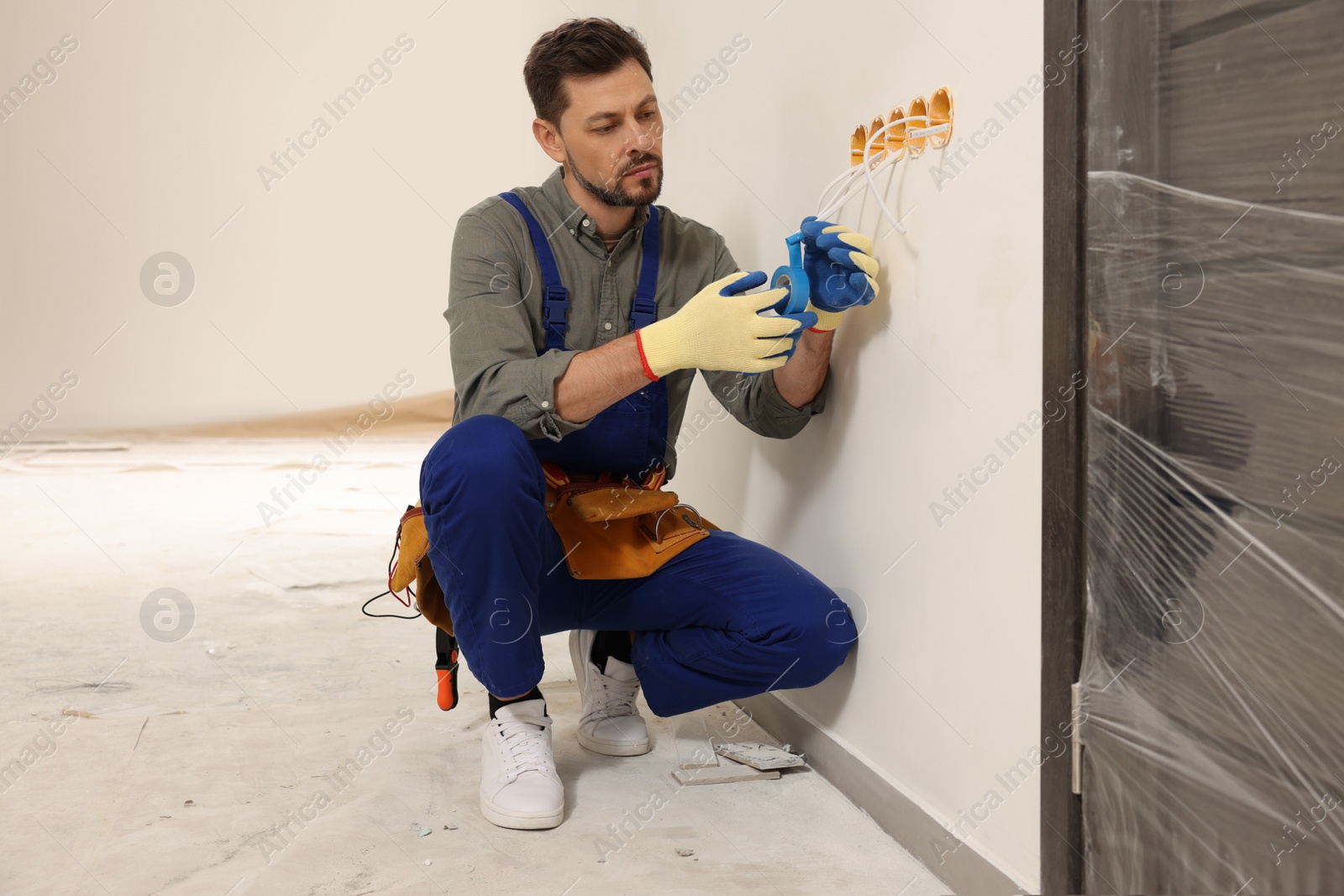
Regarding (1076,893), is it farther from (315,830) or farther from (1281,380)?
(315,830)

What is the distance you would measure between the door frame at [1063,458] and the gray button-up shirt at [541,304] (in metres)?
0.56

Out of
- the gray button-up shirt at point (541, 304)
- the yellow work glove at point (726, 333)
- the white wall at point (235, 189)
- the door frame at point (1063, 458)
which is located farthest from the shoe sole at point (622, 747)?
the white wall at point (235, 189)

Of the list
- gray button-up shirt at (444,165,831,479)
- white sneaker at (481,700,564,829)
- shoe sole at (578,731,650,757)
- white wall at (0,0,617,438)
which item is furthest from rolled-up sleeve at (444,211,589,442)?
white wall at (0,0,617,438)

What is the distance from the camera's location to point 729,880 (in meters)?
1.20

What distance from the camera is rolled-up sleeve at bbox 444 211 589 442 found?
4.66 feet

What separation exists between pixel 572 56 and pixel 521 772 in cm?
107

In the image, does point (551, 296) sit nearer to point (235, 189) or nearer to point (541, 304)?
point (541, 304)

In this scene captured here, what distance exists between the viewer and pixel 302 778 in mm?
1529

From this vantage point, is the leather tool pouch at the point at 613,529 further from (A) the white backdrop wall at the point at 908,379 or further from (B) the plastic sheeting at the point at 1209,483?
(B) the plastic sheeting at the point at 1209,483

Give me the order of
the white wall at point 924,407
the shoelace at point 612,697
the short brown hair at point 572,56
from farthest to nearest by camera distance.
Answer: the shoelace at point 612,697, the short brown hair at point 572,56, the white wall at point 924,407

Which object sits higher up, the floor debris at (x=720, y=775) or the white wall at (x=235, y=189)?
the white wall at (x=235, y=189)

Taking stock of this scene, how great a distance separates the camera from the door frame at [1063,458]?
93 centimetres

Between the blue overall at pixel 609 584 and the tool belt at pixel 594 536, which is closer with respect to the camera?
the blue overall at pixel 609 584

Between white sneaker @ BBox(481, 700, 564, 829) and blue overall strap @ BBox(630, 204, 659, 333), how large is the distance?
1.99 ft
